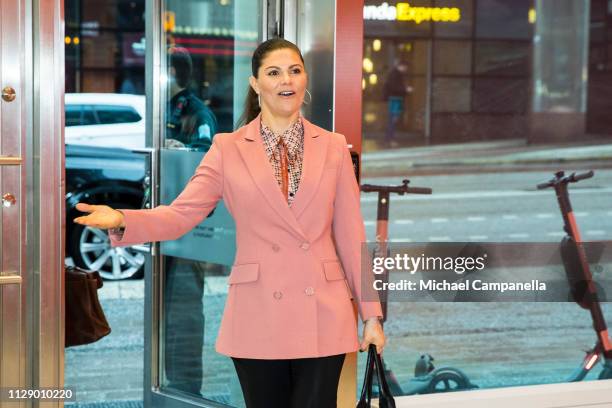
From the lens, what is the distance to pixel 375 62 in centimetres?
1994

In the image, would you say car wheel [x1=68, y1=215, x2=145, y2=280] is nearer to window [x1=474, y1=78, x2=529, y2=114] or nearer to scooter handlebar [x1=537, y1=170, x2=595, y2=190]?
Answer: scooter handlebar [x1=537, y1=170, x2=595, y2=190]

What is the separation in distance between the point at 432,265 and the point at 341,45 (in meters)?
1.05

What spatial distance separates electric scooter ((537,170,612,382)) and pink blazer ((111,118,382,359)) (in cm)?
258

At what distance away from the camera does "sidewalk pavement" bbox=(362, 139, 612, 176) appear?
57.6ft

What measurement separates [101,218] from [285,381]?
0.68 meters

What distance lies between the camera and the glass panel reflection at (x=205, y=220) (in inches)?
170

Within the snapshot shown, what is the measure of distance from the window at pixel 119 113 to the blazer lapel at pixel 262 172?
5.37 m

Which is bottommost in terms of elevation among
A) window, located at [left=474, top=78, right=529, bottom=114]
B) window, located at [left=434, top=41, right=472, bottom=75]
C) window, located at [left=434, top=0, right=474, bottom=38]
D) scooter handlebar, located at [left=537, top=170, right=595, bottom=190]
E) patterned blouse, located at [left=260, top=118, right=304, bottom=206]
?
scooter handlebar, located at [left=537, top=170, right=595, bottom=190]

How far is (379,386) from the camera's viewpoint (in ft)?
9.17

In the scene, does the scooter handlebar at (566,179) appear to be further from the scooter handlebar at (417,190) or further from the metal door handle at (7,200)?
the metal door handle at (7,200)

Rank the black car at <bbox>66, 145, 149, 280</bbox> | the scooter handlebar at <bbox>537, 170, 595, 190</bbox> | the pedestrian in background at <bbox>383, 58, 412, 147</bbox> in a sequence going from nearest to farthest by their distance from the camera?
the scooter handlebar at <bbox>537, 170, 595, 190</bbox>
the black car at <bbox>66, 145, 149, 280</bbox>
the pedestrian in background at <bbox>383, 58, 412, 147</bbox>

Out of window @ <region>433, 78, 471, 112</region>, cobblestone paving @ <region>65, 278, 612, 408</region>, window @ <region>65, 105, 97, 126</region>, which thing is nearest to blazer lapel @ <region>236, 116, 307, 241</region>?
cobblestone paving @ <region>65, 278, 612, 408</region>

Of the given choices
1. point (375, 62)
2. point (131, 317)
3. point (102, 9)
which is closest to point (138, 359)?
point (131, 317)

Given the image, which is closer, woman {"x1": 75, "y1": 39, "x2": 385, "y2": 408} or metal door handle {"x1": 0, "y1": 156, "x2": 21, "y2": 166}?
woman {"x1": 75, "y1": 39, "x2": 385, "y2": 408}
